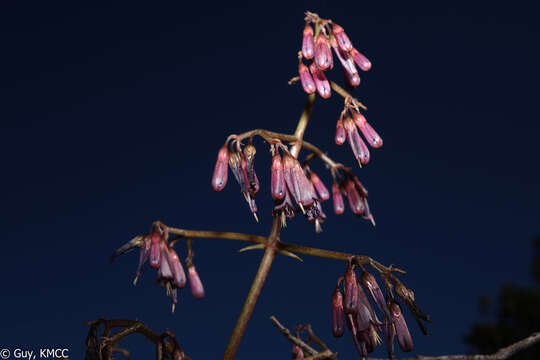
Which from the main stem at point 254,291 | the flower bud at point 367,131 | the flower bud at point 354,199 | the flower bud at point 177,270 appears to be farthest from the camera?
the flower bud at point 354,199

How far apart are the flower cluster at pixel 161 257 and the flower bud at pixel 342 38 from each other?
1.11 metres

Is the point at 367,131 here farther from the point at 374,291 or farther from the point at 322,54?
the point at 374,291

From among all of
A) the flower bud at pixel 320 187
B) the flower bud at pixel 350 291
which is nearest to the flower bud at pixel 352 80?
the flower bud at pixel 320 187

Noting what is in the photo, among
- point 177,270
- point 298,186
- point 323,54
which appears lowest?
point 177,270

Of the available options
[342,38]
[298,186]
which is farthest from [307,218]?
[342,38]

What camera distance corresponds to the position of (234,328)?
2.37m

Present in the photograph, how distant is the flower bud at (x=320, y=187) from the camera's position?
2783 mm

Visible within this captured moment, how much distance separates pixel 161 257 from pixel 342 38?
4.08 feet

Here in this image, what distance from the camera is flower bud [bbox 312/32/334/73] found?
8.88 feet

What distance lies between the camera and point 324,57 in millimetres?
2715

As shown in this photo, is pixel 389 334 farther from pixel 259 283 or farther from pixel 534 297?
pixel 534 297

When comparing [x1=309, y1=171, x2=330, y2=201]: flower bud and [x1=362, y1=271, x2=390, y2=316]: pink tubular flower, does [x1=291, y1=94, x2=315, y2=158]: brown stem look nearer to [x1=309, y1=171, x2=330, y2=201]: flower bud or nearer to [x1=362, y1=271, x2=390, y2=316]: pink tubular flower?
[x1=309, y1=171, x2=330, y2=201]: flower bud

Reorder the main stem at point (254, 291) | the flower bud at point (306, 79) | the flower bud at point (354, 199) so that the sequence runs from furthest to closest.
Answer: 1. the flower bud at point (354, 199)
2. the flower bud at point (306, 79)
3. the main stem at point (254, 291)

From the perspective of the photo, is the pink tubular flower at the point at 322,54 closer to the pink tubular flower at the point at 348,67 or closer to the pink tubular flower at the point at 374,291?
the pink tubular flower at the point at 348,67
